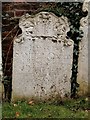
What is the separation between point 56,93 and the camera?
5.69 m

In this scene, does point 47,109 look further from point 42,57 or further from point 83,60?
point 83,60

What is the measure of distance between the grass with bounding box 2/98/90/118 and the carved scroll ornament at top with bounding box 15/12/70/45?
913mm

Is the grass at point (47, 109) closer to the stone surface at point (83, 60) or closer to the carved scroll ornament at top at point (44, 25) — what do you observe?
the stone surface at point (83, 60)

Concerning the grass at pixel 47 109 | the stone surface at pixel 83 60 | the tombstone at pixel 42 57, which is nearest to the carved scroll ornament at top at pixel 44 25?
the tombstone at pixel 42 57

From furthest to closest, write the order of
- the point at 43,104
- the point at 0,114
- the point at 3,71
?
the point at 3,71
the point at 43,104
the point at 0,114

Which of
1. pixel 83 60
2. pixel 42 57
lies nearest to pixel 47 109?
pixel 42 57

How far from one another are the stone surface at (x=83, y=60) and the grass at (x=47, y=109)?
0.25 meters

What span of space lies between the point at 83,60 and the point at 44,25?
0.75 metres

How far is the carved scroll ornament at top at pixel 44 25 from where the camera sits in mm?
5590

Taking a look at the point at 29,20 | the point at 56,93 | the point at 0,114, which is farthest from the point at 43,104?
the point at 29,20

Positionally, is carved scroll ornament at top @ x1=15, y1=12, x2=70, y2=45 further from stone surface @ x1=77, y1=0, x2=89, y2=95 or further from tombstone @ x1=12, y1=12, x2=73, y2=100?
stone surface @ x1=77, y1=0, x2=89, y2=95

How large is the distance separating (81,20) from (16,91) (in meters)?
1.34

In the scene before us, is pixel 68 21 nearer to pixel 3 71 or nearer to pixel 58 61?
pixel 58 61

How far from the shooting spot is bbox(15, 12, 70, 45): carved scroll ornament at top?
559 centimetres
